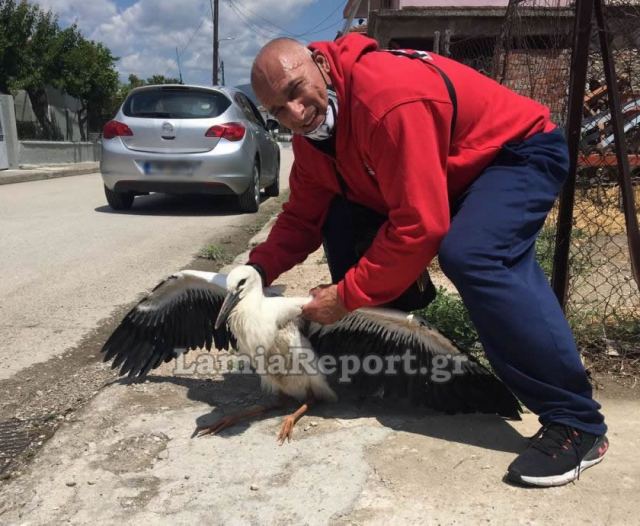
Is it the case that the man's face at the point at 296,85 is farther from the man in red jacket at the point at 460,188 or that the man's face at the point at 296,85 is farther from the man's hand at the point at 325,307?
the man's hand at the point at 325,307

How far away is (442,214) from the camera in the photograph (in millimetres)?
2182

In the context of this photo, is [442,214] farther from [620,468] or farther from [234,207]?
[234,207]

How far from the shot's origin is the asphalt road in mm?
3971

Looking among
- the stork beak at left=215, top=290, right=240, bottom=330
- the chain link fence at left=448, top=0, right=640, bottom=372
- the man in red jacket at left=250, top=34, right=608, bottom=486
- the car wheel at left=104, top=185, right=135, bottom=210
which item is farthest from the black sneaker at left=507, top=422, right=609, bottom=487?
the car wheel at left=104, top=185, right=135, bottom=210

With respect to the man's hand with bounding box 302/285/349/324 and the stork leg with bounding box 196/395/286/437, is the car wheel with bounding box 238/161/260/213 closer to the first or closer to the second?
the stork leg with bounding box 196/395/286/437

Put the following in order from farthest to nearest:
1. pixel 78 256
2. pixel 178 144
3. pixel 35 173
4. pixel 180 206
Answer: pixel 35 173 < pixel 180 206 < pixel 178 144 < pixel 78 256

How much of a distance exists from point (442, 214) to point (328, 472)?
39.9 inches

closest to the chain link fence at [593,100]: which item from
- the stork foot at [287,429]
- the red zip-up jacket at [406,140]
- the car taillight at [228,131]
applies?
the red zip-up jacket at [406,140]

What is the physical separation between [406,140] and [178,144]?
6.51 m

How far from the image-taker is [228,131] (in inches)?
324

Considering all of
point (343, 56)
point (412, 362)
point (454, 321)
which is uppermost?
point (343, 56)

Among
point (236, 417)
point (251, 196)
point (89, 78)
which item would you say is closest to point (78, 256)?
point (251, 196)

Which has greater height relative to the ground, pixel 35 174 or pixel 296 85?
pixel 296 85

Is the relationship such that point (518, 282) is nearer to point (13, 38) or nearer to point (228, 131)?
point (228, 131)
